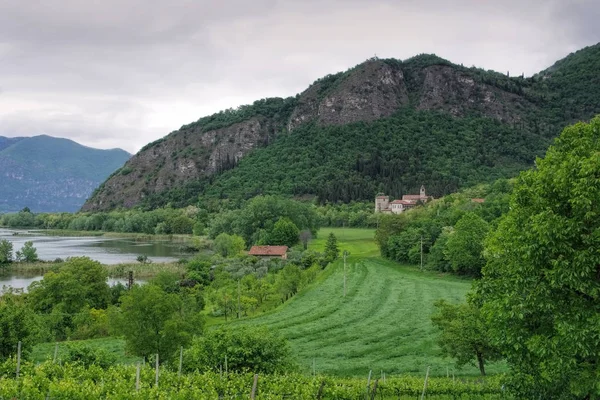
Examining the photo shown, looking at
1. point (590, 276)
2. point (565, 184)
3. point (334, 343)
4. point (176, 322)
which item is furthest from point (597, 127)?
point (334, 343)

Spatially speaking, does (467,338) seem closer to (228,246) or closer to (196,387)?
(196,387)

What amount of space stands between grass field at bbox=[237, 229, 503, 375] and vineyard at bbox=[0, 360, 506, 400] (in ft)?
24.2

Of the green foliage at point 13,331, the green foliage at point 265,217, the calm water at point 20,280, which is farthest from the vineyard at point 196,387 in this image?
the green foliage at point 265,217

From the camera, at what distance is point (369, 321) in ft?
136

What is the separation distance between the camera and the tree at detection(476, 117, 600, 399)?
41.9 ft

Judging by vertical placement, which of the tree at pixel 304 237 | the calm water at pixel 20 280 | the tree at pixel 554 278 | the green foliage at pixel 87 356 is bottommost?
the calm water at pixel 20 280

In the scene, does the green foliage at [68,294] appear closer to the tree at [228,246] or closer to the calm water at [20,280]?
the calm water at [20,280]

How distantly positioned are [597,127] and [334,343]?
24605 mm

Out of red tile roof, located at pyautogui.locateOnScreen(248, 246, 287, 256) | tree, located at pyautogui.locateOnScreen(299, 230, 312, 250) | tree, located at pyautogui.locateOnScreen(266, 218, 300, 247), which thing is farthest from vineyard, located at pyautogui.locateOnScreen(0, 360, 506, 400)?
tree, located at pyautogui.locateOnScreen(266, 218, 300, 247)

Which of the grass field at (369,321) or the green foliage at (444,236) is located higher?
the green foliage at (444,236)

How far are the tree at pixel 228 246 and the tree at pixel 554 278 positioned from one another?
80198mm

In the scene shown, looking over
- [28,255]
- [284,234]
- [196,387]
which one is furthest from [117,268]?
[196,387]

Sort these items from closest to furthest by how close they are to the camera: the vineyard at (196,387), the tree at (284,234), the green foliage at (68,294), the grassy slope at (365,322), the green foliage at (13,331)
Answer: the vineyard at (196,387), the green foliage at (13,331), the grassy slope at (365,322), the green foliage at (68,294), the tree at (284,234)

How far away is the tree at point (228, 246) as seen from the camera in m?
93.4
